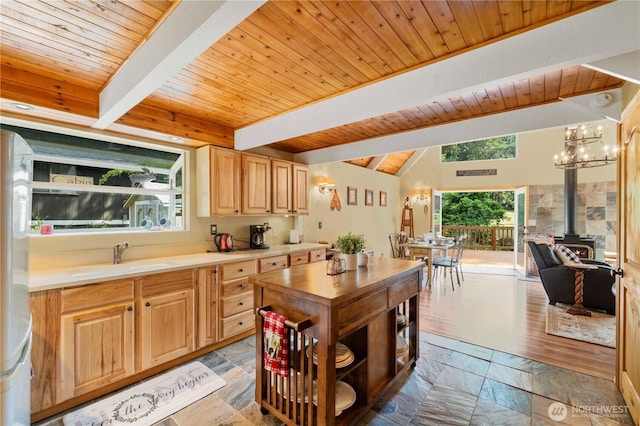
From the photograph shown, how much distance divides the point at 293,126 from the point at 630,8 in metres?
2.45

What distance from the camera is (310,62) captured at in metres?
2.09

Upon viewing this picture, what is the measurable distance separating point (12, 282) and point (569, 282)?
5.77 m

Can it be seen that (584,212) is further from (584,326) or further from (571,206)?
(584,326)

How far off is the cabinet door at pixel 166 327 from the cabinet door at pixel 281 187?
1709 millimetres

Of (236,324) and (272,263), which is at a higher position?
(272,263)

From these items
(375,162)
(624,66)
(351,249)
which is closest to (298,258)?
(351,249)

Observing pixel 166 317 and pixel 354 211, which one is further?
pixel 354 211

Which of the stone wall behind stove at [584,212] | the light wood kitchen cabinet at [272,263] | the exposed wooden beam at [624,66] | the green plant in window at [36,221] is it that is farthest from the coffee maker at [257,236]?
the stone wall behind stove at [584,212]

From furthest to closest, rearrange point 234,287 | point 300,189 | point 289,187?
point 300,189 < point 289,187 < point 234,287

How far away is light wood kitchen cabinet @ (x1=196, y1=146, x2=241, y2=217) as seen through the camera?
10.8 ft

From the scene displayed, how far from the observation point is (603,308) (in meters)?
3.92

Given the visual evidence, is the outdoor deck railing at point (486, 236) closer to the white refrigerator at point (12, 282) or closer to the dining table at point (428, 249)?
the dining table at point (428, 249)

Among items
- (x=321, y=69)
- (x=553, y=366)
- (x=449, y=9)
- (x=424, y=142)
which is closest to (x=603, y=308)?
(x=553, y=366)

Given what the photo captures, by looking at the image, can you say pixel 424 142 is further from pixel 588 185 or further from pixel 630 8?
pixel 588 185
